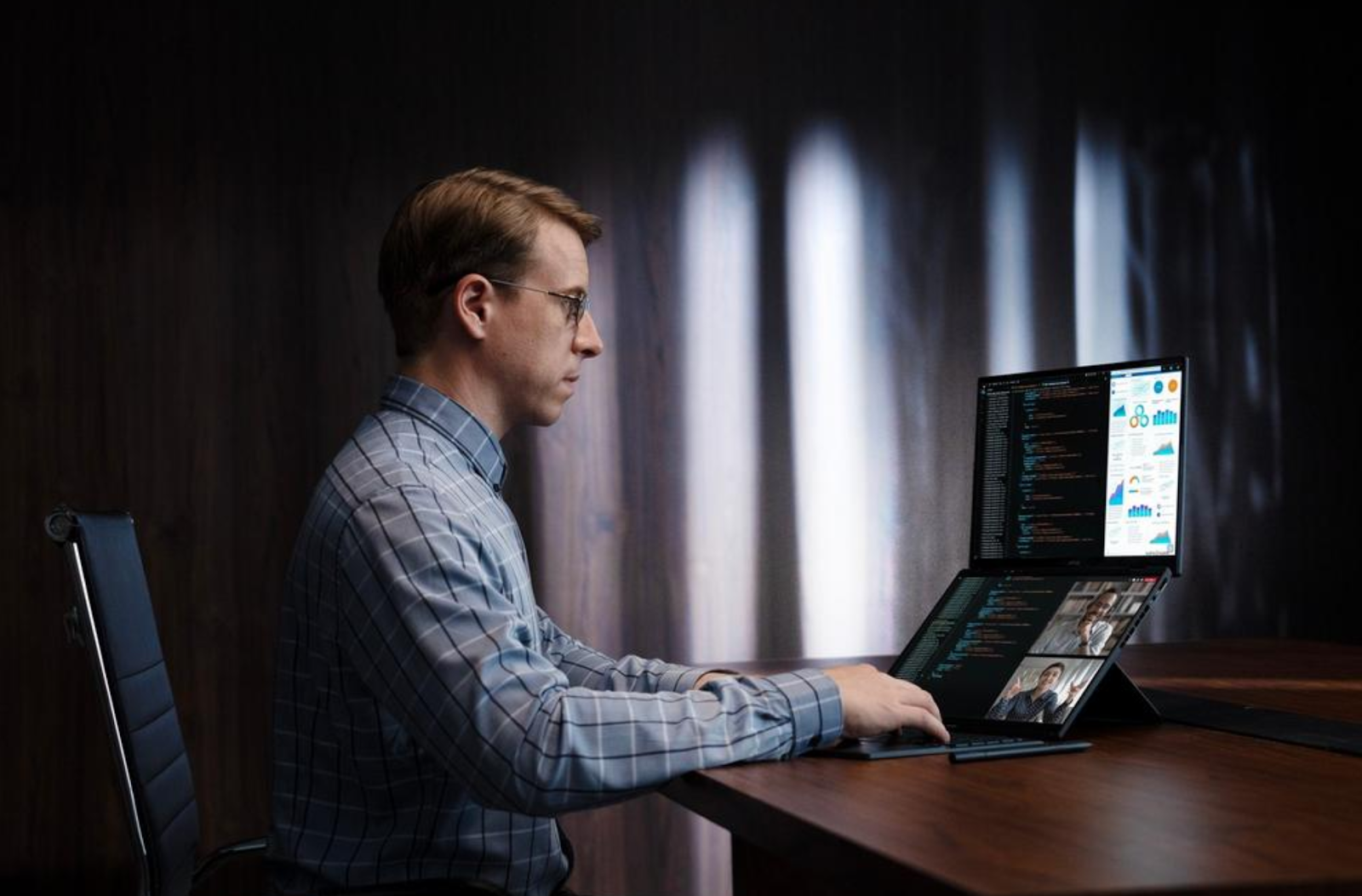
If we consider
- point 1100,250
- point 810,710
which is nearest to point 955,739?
point 810,710

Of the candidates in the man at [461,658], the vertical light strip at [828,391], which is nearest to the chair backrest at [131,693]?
the man at [461,658]

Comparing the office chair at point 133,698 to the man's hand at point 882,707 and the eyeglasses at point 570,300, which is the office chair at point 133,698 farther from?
the man's hand at point 882,707

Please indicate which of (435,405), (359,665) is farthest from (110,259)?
(359,665)

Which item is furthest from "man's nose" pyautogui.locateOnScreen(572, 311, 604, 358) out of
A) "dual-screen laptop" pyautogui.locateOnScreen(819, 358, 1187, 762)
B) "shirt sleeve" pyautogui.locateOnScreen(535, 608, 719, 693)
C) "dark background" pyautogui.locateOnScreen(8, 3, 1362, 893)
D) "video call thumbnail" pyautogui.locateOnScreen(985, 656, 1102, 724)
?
"dark background" pyautogui.locateOnScreen(8, 3, 1362, 893)

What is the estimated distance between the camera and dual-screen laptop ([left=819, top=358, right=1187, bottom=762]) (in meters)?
1.65

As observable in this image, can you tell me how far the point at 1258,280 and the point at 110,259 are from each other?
3.00 metres

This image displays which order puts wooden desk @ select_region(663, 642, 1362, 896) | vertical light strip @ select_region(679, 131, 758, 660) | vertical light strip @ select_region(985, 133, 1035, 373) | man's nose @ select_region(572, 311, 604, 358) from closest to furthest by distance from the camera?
wooden desk @ select_region(663, 642, 1362, 896), man's nose @ select_region(572, 311, 604, 358), vertical light strip @ select_region(679, 131, 758, 660), vertical light strip @ select_region(985, 133, 1035, 373)

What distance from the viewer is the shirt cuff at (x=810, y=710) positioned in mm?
1510

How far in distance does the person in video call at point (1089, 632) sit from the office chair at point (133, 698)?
95 centimetres

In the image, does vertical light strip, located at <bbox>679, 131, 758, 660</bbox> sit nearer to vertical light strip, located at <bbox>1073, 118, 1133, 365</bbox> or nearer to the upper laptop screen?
vertical light strip, located at <bbox>1073, 118, 1133, 365</bbox>

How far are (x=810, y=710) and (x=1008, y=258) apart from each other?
2667 millimetres

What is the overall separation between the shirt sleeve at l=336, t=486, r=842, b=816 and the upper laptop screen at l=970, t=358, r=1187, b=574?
47cm

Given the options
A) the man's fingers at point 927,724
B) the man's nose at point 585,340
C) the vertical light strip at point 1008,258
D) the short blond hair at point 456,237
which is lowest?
the man's fingers at point 927,724

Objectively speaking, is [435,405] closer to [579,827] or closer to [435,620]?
[435,620]
